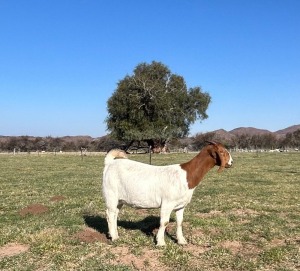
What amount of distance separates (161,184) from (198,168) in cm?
108

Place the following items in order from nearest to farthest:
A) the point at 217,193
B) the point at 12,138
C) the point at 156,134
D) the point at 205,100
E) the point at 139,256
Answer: the point at 139,256 < the point at 217,193 < the point at 156,134 < the point at 205,100 < the point at 12,138

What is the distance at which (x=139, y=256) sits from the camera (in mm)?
9891

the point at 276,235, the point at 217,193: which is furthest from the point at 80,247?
the point at 217,193

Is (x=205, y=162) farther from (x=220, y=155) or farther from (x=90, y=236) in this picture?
(x=90, y=236)

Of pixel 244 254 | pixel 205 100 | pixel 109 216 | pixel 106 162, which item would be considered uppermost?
pixel 205 100

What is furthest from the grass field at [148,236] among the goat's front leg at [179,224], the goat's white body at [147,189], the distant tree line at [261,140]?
the distant tree line at [261,140]

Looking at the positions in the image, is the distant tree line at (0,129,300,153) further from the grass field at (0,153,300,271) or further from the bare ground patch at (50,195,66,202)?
the grass field at (0,153,300,271)

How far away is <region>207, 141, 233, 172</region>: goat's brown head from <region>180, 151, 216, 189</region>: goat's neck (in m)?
0.14

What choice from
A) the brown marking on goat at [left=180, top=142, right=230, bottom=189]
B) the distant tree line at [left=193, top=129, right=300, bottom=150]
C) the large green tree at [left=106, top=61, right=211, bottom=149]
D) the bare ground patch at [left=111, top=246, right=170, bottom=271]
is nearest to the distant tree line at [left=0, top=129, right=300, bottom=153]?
the distant tree line at [left=193, top=129, right=300, bottom=150]

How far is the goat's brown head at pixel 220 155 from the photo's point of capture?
10594mm

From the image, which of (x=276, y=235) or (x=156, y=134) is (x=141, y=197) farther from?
(x=156, y=134)

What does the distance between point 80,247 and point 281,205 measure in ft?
32.5

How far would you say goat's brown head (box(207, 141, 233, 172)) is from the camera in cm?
1059

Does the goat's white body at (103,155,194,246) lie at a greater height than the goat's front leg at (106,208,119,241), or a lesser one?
greater
